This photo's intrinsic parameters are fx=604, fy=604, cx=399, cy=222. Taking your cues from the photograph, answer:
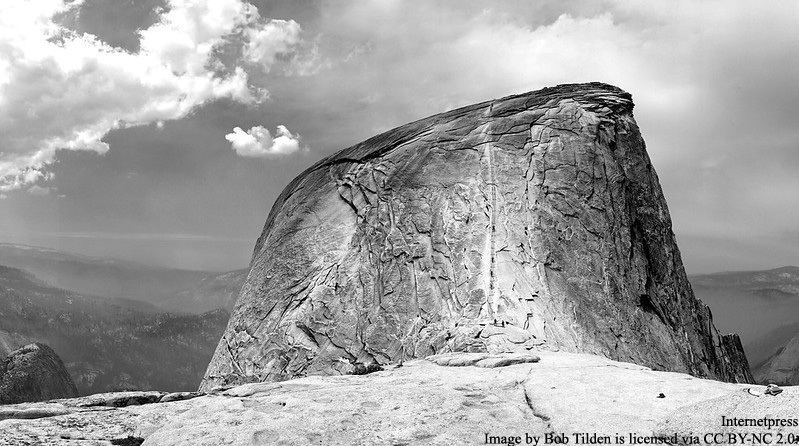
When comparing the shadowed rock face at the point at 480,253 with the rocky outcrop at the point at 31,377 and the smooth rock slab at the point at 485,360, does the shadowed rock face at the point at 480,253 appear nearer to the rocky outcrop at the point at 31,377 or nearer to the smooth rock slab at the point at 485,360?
the smooth rock slab at the point at 485,360

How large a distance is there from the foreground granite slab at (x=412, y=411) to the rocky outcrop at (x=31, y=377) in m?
60.0

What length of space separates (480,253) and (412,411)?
16250mm

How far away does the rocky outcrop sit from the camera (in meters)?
63.8

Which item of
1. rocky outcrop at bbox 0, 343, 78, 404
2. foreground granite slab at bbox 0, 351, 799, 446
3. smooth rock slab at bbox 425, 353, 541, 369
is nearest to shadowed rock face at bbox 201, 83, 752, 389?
smooth rock slab at bbox 425, 353, 541, 369

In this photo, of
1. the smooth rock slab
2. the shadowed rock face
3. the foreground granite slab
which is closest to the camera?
the foreground granite slab

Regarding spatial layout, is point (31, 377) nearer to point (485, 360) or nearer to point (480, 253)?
point (480, 253)

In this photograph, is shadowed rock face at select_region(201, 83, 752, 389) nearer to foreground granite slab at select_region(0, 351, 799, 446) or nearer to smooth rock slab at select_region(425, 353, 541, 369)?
smooth rock slab at select_region(425, 353, 541, 369)

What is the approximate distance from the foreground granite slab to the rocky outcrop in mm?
59966

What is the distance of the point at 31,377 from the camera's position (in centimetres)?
6575

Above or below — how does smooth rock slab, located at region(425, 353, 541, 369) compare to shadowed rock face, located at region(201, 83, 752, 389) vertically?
below

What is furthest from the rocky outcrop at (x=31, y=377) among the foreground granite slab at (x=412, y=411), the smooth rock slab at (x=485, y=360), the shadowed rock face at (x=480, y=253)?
the foreground granite slab at (x=412, y=411)

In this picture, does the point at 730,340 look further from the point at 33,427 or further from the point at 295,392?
the point at 33,427

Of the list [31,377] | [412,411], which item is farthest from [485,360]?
[31,377]

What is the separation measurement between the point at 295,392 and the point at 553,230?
57.2 feet
